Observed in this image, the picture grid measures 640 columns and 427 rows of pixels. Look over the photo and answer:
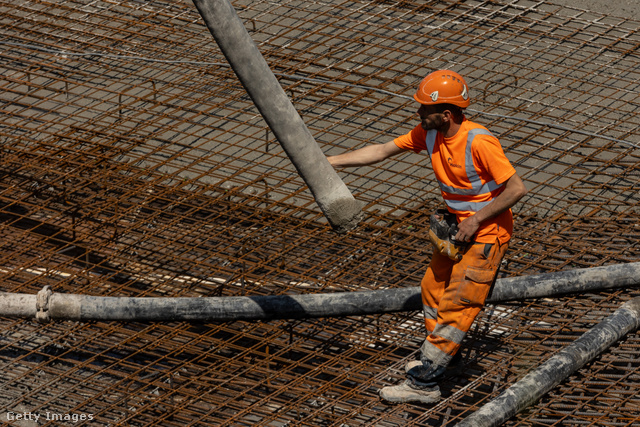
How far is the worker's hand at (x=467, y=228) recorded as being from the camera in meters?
4.46

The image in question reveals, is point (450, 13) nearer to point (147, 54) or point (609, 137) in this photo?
point (609, 137)

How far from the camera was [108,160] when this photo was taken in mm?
6863

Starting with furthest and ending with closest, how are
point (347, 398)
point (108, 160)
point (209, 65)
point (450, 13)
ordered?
point (450, 13)
point (209, 65)
point (108, 160)
point (347, 398)

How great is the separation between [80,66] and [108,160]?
1.46 metres

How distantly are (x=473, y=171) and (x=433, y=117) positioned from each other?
367 mm

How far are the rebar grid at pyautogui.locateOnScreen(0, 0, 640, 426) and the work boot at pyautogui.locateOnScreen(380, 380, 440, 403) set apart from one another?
11cm

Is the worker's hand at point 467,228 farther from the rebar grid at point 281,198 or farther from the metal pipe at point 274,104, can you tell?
the rebar grid at point 281,198

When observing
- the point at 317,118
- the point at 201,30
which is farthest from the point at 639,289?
the point at 201,30

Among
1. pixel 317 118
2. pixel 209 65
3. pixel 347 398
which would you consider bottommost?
pixel 347 398

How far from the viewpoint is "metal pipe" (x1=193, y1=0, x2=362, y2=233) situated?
3406mm

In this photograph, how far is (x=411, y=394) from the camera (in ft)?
16.3

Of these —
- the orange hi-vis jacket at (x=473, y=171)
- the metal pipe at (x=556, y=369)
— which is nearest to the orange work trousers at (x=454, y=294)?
the orange hi-vis jacket at (x=473, y=171)

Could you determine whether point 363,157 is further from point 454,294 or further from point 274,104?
point 274,104

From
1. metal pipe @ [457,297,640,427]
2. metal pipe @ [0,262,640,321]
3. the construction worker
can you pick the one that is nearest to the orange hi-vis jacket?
the construction worker
